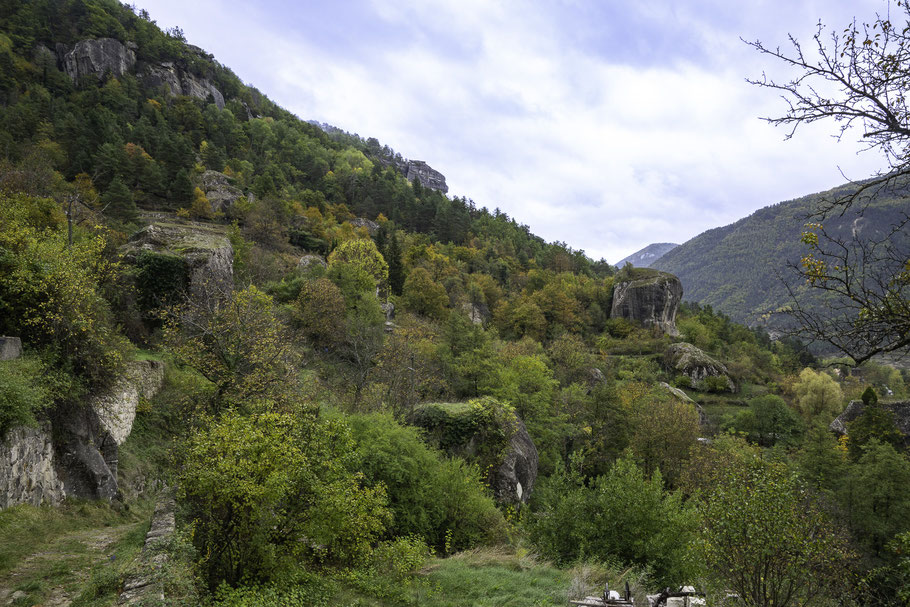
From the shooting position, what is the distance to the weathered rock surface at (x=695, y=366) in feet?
181

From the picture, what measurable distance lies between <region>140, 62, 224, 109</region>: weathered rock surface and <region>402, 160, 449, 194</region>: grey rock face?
78106 millimetres

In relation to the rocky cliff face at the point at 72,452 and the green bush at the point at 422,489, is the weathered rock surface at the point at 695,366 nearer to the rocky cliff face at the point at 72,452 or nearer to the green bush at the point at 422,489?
the green bush at the point at 422,489

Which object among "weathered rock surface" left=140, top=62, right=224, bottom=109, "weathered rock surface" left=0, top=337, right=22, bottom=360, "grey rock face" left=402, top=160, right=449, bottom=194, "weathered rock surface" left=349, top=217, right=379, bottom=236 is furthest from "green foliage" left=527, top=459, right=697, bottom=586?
"grey rock face" left=402, top=160, right=449, bottom=194

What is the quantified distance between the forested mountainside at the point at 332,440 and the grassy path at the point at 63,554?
0.20 feet

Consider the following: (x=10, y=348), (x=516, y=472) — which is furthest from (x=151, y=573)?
(x=516, y=472)

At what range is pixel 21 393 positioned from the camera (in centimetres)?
955

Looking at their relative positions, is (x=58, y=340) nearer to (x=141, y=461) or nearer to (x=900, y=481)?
(x=141, y=461)

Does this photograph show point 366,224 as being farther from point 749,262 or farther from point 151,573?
point 749,262

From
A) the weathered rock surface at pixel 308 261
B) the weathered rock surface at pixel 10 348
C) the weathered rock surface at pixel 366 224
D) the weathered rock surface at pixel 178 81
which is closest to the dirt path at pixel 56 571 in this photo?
the weathered rock surface at pixel 10 348

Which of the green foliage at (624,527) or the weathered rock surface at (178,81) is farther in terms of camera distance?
the weathered rock surface at (178,81)

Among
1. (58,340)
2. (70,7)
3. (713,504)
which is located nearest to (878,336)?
(713,504)

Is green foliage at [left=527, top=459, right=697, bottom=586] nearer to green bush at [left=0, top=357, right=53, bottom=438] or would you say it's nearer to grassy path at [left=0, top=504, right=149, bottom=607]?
grassy path at [left=0, top=504, right=149, bottom=607]

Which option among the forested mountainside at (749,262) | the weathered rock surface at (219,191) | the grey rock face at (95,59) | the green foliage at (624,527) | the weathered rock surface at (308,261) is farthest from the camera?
the forested mountainside at (749,262)

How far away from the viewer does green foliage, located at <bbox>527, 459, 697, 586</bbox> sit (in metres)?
12.6
